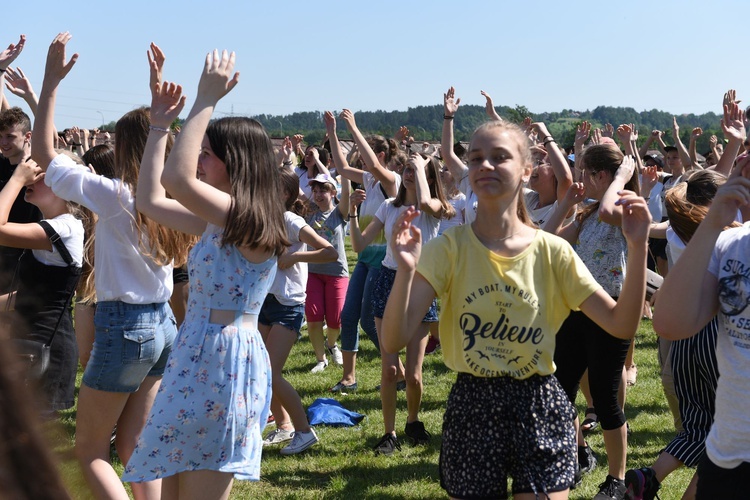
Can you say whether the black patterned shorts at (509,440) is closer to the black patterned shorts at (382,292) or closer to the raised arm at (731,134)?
the raised arm at (731,134)

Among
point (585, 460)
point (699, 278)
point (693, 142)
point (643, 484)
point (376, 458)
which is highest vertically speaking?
point (693, 142)

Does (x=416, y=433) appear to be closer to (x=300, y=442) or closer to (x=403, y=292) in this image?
(x=300, y=442)

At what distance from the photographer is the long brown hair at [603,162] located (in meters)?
5.85

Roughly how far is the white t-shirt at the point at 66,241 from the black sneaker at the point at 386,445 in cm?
269

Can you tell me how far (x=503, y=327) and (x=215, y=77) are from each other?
1.49 metres

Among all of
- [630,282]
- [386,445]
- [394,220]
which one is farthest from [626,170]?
[386,445]

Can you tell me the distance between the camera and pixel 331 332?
955 centimetres

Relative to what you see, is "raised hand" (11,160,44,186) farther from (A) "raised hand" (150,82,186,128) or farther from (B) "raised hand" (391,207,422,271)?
(B) "raised hand" (391,207,422,271)

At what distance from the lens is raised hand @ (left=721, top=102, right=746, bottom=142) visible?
558 cm

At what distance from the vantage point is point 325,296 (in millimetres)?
8766

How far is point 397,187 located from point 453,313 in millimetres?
4488

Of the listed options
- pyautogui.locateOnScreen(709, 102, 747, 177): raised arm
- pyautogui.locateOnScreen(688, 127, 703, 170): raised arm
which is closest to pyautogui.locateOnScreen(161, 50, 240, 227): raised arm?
pyautogui.locateOnScreen(709, 102, 747, 177): raised arm

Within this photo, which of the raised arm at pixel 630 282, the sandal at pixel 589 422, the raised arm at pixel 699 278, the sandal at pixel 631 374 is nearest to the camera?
the raised arm at pixel 699 278

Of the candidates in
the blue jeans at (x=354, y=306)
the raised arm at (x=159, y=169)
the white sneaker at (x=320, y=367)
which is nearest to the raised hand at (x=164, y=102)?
the raised arm at (x=159, y=169)
